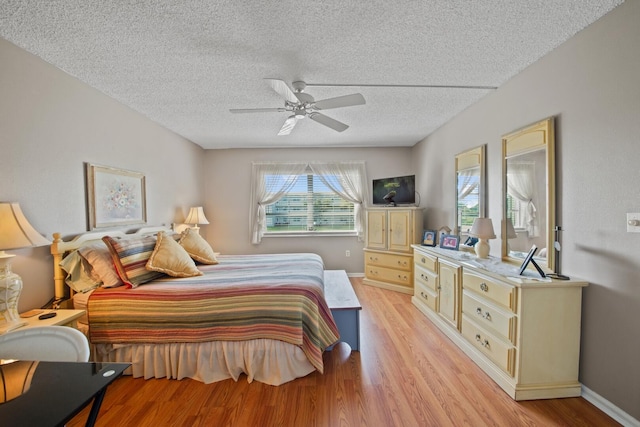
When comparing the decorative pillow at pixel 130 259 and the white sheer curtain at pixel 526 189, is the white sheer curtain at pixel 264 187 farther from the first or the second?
the white sheer curtain at pixel 526 189

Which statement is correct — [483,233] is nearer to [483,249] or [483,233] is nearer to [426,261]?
[483,249]

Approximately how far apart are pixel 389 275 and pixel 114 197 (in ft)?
12.1

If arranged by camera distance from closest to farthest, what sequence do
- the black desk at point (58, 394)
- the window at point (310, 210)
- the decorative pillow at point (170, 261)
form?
the black desk at point (58, 394) < the decorative pillow at point (170, 261) < the window at point (310, 210)

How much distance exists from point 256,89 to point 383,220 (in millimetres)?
2708

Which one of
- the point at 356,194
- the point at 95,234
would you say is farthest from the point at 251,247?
the point at 95,234

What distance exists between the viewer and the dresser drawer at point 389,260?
402cm

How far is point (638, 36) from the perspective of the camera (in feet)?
4.74

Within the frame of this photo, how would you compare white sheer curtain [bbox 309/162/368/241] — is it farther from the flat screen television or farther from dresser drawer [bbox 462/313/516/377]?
dresser drawer [bbox 462/313/516/377]

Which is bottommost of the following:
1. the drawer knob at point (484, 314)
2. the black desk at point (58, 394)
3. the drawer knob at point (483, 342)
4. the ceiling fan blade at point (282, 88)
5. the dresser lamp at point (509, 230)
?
the drawer knob at point (483, 342)

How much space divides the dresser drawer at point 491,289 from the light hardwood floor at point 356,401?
1.98 ft

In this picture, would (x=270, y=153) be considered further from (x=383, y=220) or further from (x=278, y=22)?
(x=278, y=22)

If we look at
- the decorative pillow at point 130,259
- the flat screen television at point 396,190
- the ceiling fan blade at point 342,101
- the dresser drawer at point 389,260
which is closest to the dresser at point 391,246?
the dresser drawer at point 389,260

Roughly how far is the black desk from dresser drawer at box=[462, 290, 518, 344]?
2.22 meters

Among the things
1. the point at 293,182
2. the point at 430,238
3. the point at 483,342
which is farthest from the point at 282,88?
the point at 293,182
